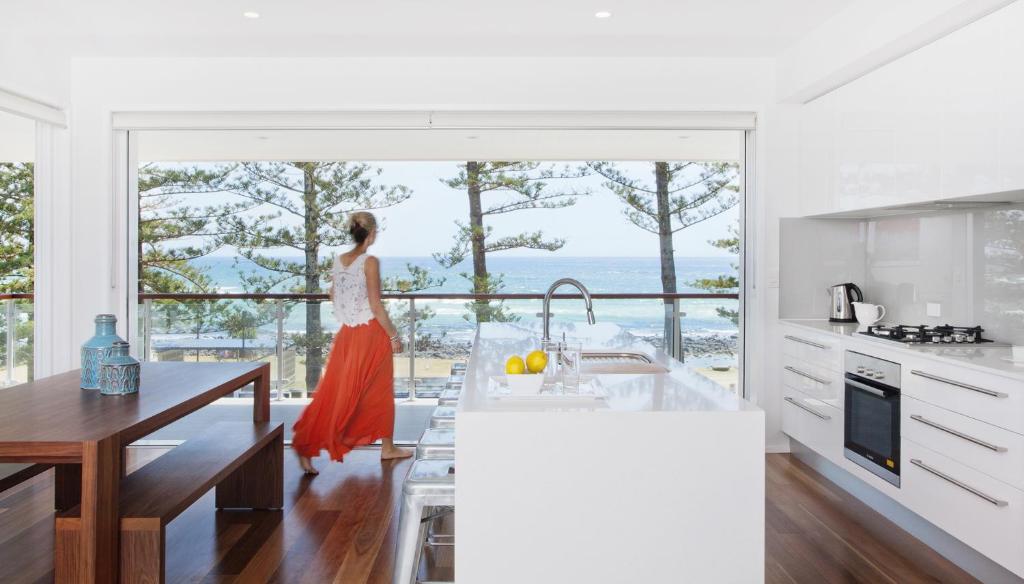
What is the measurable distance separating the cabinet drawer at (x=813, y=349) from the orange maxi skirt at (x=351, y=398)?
7.62 ft

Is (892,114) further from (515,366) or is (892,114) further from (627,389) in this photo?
(515,366)

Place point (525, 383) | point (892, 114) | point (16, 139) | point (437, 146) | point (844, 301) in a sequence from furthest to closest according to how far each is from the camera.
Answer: point (437, 146), point (16, 139), point (844, 301), point (892, 114), point (525, 383)

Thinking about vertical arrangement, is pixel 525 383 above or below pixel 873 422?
above

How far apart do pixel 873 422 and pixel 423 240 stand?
14.2 metres

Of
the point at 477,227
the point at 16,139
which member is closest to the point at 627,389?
the point at 16,139

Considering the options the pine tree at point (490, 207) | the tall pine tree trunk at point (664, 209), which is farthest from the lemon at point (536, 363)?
the tall pine tree trunk at point (664, 209)

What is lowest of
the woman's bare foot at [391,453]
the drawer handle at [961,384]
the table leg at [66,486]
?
the woman's bare foot at [391,453]

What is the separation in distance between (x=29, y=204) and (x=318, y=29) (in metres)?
→ 3.04

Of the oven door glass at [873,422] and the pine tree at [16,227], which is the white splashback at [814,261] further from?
the pine tree at [16,227]

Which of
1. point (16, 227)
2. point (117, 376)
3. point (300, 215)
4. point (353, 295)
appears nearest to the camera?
point (117, 376)

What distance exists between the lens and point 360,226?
420 centimetres

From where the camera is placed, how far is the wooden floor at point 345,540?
2736 mm

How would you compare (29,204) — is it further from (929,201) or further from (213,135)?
(929,201)

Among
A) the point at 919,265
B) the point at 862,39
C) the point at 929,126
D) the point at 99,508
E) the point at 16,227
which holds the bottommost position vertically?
the point at 99,508
